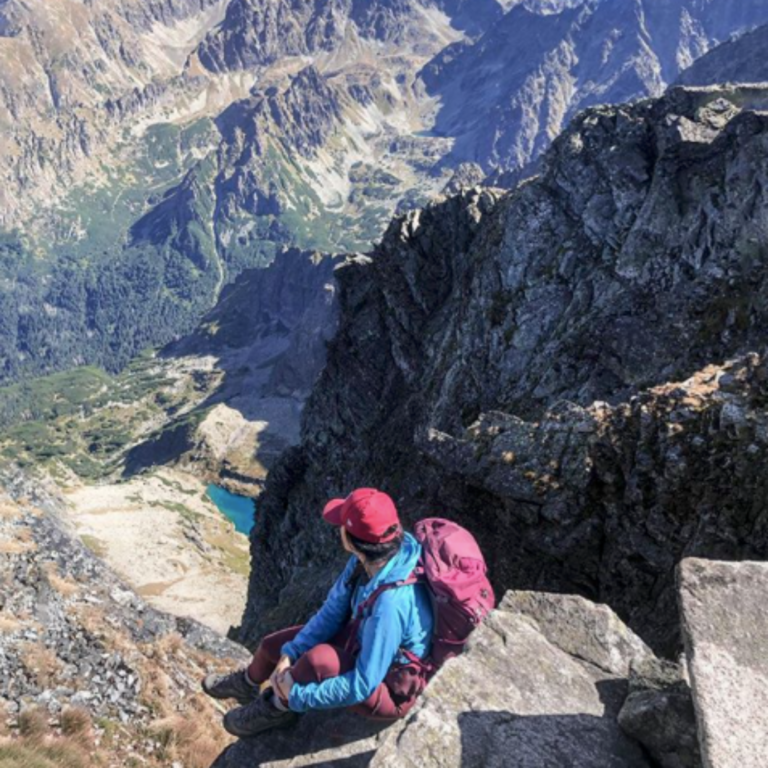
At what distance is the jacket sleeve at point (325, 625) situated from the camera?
37.2 ft

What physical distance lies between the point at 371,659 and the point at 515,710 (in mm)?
2309

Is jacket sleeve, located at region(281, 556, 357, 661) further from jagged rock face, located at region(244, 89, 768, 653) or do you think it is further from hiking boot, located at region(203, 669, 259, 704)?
jagged rock face, located at region(244, 89, 768, 653)

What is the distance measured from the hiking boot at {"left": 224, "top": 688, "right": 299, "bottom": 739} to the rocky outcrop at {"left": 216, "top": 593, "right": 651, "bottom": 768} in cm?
36

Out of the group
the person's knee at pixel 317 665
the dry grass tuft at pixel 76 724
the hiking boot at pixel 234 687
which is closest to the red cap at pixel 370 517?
the person's knee at pixel 317 665

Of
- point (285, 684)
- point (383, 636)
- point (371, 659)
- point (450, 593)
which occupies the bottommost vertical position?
point (285, 684)

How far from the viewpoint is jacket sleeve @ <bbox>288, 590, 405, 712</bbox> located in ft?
31.9

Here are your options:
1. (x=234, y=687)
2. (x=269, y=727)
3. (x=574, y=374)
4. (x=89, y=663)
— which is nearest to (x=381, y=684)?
(x=269, y=727)

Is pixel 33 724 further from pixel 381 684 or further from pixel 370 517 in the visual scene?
pixel 370 517

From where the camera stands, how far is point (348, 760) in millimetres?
10805

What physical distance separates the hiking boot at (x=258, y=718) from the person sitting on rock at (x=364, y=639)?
2 centimetres

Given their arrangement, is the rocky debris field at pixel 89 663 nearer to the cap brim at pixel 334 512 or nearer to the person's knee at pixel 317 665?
the person's knee at pixel 317 665

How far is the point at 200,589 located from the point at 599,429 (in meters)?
111

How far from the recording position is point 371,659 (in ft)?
31.9

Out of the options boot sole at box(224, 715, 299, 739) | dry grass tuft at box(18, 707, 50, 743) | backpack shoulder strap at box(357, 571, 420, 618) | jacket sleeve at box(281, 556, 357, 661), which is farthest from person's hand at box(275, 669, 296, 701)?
dry grass tuft at box(18, 707, 50, 743)
